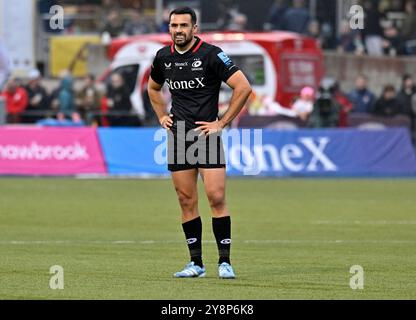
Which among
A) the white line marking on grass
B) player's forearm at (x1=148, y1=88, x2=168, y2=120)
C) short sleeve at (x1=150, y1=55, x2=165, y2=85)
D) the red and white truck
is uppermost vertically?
short sleeve at (x1=150, y1=55, x2=165, y2=85)

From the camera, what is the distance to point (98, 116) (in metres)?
35.5

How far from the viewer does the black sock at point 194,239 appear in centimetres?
1320

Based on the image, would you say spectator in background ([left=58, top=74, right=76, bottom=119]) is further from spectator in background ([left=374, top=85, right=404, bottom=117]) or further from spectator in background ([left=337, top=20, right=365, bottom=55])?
spectator in background ([left=337, top=20, right=365, bottom=55])

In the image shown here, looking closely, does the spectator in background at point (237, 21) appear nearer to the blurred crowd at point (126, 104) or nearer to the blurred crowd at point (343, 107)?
the blurred crowd at point (126, 104)

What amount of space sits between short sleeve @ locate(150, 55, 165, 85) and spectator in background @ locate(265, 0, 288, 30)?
27.7m

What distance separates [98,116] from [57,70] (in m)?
7.19

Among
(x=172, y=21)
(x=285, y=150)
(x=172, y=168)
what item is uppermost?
(x=172, y=21)

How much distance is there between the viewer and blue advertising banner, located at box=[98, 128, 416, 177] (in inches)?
1179

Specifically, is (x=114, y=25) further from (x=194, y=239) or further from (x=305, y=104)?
(x=194, y=239)

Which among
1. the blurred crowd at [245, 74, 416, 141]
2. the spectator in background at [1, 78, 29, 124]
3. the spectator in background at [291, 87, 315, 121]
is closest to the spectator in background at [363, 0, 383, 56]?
the blurred crowd at [245, 74, 416, 141]

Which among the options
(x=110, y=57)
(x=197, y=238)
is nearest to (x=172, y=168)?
(x=197, y=238)

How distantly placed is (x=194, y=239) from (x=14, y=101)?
23.8 m

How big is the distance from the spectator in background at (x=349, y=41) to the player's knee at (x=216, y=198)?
93.2 feet
